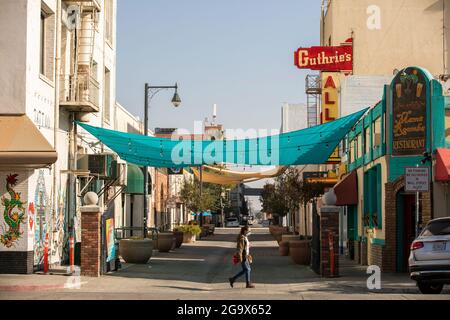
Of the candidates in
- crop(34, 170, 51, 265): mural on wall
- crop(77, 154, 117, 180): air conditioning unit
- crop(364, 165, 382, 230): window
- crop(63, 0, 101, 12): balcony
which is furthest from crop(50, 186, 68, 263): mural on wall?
crop(364, 165, 382, 230): window

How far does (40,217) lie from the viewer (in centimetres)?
2600

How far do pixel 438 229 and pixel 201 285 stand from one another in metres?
7.18

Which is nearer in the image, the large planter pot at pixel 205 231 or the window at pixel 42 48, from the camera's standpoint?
the window at pixel 42 48

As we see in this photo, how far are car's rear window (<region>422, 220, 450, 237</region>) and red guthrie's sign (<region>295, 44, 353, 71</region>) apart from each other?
906 inches

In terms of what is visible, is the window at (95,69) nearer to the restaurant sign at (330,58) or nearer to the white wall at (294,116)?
the restaurant sign at (330,58)

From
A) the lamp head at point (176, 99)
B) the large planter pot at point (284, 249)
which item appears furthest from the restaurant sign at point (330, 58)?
the large planter pot at point (284, 249)

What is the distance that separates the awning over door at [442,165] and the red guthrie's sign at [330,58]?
1855 centimetres

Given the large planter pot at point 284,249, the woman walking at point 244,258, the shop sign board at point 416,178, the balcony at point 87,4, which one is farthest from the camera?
the large planter pot at point 284,249

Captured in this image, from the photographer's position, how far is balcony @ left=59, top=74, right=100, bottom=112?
28.3 meters

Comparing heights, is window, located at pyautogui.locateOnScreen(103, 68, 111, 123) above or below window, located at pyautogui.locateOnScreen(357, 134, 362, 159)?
above

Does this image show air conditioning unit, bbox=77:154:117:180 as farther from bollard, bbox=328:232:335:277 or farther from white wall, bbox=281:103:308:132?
white wall, bbox=281:103:308:132

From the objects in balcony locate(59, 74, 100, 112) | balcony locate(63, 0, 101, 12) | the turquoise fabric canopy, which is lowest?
the turquoise fabric canopy

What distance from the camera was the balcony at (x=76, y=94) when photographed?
92.8 feet
